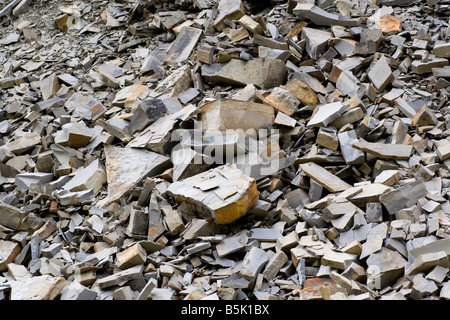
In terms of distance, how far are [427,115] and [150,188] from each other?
3.03 metres

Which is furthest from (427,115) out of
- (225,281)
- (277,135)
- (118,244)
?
(118,244)

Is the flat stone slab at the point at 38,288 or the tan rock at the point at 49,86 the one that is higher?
the tan rock at the point at 49,86

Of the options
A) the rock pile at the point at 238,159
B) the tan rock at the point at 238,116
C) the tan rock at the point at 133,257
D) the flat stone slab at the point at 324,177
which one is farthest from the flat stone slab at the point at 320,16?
the tan rock at the point at 133,257

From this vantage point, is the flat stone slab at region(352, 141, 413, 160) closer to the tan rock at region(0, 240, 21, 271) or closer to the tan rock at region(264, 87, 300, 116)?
the tan rock at region(264, 87, 300, 116)

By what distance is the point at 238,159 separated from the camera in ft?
15.8

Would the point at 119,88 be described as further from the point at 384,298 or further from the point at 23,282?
the point at 384,298

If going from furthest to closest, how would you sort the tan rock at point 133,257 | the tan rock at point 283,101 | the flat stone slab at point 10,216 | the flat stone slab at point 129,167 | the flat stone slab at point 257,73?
the flat stone slab at point 257,73
the tan rock at point 283,101
the flat stone slab at point 129,167
the flat stone slab at point 10,216
the tan rock at point 133,257

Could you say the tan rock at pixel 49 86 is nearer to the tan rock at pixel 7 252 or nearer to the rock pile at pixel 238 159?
the rock pile at pixel 238 159

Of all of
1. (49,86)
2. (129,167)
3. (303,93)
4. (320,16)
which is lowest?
(303,93)

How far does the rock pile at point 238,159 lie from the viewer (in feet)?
12.3

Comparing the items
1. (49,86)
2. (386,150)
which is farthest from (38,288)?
(49,86)

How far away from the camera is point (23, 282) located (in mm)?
4023

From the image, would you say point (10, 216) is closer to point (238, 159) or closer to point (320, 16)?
point (238, 159)

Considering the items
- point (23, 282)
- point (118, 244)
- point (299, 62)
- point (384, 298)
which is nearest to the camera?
point (384, 298)
